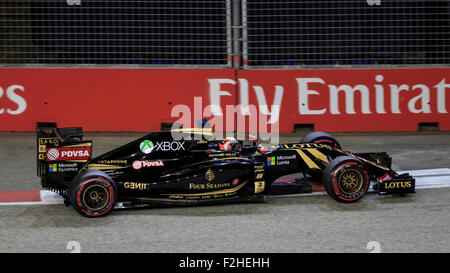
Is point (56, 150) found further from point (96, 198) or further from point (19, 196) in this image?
point (19, 196)

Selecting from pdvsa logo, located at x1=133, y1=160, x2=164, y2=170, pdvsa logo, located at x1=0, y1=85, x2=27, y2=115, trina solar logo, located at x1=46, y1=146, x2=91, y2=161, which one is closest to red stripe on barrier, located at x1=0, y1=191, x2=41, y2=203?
trina solar logo, located at x1=46, y1=146, x2=91, y2=161

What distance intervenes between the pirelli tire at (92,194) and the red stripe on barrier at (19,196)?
3.73 feet

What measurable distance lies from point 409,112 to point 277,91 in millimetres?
2399

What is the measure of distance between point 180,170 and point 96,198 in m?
0.96

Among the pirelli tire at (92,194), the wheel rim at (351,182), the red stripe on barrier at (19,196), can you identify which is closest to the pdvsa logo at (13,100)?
the red stripe on barrier at (19,196)

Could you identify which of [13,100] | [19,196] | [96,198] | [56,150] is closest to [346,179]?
[96,198]

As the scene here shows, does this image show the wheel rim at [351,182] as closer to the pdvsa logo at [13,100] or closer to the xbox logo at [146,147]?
the xbox logo at [146,147]

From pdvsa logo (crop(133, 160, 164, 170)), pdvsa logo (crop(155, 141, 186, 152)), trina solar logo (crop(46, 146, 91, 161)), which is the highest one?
pdvsa logo (crop(155, 141, 186, 152))

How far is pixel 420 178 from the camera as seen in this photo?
313 inches

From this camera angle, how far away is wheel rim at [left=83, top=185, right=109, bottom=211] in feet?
20.2

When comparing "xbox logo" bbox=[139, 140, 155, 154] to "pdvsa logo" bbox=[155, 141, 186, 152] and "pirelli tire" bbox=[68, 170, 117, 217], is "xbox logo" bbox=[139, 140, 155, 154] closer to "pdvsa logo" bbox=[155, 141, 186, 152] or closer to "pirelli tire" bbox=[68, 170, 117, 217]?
"pdvsa logo" bbox=[155, 141, 186, 152]

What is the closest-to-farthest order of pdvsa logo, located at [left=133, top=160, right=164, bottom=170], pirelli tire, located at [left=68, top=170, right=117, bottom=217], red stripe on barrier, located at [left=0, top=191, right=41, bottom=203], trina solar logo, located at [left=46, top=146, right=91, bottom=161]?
pirelli tire, located at [left=68, top=170, right=117, bottom=217]
trina solar logo, located at [left=46, top=146, right=91, bottom=161]
pdvsa logo, located at [left=133, top=160, right=164, bottom=170]
red stripe on barrier, located at [left=0, top=191, right=41, bottom=203]

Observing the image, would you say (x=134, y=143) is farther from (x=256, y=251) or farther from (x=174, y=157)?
(x=256, y=251)

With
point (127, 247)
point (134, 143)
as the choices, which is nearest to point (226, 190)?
point (134, 143)
